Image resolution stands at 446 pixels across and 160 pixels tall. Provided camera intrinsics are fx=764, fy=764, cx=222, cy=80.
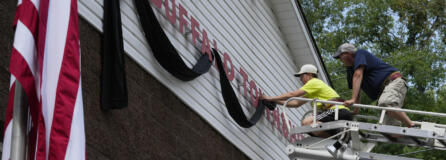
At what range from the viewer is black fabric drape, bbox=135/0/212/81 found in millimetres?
10758

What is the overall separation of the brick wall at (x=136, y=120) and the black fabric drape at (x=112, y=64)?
97 millimetres

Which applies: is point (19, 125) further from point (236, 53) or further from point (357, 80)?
point (236, 53)

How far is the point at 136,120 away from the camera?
10.3 m

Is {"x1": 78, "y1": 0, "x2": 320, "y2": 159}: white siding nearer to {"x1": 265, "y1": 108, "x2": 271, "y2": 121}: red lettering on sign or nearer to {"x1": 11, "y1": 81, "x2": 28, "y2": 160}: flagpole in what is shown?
{"x1": 265, "y1": 108, "x2": 271, "y2": 121}: red lettering on sign

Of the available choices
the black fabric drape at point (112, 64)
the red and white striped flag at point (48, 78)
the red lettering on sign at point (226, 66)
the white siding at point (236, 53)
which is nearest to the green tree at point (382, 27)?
the white siding at point (236, 53)

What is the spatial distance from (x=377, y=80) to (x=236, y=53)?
4134 millimetres

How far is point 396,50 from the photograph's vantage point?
111 ft

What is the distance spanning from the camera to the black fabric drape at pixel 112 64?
9.41 metres

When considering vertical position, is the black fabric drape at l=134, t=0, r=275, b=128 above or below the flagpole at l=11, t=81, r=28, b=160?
below

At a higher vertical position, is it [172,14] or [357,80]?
[172,14]

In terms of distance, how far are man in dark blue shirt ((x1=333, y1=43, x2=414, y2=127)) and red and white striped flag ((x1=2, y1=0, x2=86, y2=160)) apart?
466 cm

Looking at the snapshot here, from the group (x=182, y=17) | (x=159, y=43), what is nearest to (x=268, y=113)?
(x=182, y=17)

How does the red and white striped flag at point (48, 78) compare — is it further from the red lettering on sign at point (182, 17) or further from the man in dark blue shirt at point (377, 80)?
→ the red lettering on sign at point (182, 17)

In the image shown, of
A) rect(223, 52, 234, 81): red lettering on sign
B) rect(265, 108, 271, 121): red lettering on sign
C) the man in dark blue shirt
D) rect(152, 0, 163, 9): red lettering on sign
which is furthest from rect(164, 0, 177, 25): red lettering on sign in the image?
rect(265, 108, 271, 121): red lettering on sign
